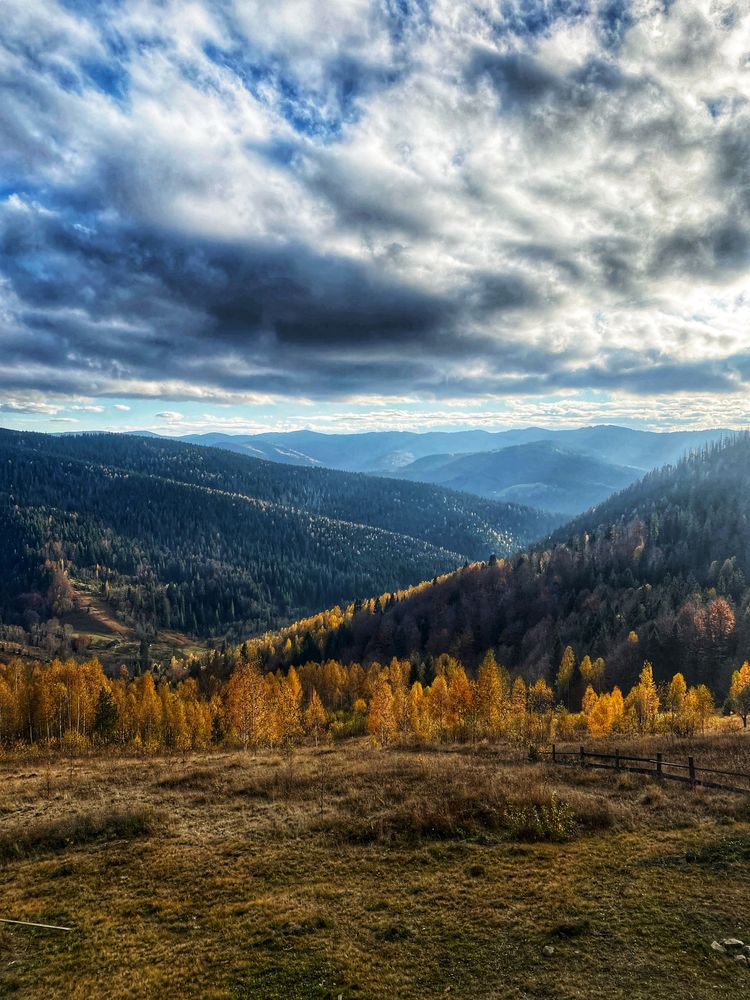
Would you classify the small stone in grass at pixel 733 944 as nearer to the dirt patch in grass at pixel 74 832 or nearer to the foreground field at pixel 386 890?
the foreground field at pixel 386 890

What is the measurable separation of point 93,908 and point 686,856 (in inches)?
1086

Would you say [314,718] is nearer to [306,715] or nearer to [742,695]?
[306,715]

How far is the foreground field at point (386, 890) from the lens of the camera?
60.3ft

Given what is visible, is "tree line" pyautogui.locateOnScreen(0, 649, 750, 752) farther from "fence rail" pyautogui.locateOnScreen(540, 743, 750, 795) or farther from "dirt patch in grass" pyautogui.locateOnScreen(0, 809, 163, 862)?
"dirt patch in grass" pyautogui.locateOnScreen(0, 809, 163, 862)

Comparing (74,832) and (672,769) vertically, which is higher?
(74,832)

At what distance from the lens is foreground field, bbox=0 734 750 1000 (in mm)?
18375

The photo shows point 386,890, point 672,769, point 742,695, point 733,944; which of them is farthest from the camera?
point 742,695

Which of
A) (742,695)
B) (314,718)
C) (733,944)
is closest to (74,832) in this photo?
(733,944)

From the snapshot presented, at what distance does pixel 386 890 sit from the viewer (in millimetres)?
24547

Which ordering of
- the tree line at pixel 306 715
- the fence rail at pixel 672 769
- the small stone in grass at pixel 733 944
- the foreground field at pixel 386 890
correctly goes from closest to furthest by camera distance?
1. the foreground field at pixel 386 890
2. the small stone in grass at pixel 733 944
3. the fence rail at pixel 672 769
4. the tree line at pixel 306 715

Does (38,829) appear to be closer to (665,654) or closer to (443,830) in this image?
(443,830)

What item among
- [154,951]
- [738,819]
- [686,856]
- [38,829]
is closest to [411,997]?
[154,951]

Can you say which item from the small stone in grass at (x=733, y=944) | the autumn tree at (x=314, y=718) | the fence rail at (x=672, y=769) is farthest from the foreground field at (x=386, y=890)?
the autumn tree at (x=314, y=718)

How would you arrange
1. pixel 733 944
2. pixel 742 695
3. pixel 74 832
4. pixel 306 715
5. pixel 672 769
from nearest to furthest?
pixel 733 944 → pixel 74 832 → pixel 672 769 → pixel 742 695 → pixel 306 715
